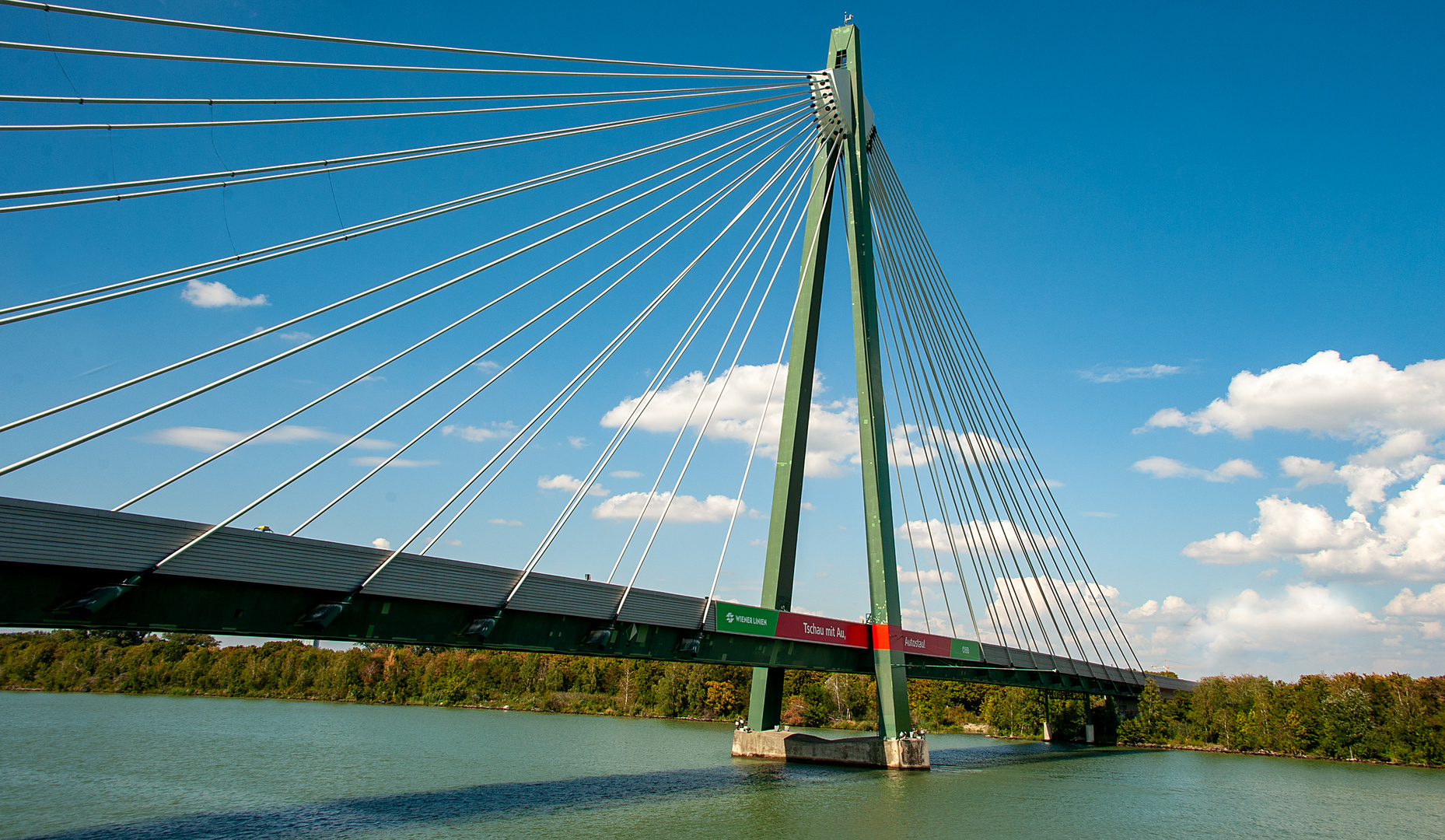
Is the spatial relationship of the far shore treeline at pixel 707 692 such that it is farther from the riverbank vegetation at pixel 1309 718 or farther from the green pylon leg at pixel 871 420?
the green pylon leg at pixel 871 420

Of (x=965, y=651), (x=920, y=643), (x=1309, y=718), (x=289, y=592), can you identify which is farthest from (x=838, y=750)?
(x=1309, y=718)

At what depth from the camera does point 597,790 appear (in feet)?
80.2

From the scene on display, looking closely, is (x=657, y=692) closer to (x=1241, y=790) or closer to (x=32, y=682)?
(x=1241, y=790)

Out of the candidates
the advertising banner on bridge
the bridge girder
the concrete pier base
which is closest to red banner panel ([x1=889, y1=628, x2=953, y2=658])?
the advertising banner on bridge

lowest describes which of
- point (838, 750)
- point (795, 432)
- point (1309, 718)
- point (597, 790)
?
point (597, 790)

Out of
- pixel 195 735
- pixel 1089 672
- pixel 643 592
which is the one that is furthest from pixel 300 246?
pixel 1089 672

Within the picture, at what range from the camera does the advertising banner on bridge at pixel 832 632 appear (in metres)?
26.7

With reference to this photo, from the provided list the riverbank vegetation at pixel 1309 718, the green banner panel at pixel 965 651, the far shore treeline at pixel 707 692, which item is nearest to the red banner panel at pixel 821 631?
the green banner panel at pixel 965 651

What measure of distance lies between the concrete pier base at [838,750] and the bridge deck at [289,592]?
27.2ft

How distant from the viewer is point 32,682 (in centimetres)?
8725

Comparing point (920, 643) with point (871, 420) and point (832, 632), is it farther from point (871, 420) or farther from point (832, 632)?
point (871, 420)

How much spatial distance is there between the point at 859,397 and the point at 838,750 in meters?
14.2

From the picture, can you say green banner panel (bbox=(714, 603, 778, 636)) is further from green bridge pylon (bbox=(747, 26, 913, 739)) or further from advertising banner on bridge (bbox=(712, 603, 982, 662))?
green bridge pylon (bbox=(747, 26, 913, 739))

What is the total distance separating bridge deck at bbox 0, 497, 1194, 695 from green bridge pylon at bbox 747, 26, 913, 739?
278 inches
